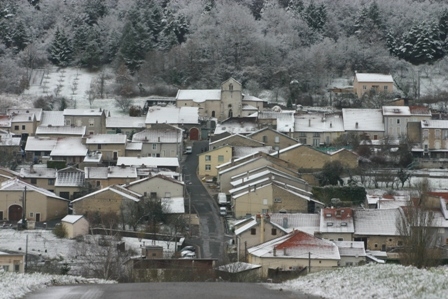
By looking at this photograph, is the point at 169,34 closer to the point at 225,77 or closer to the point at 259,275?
the point at 225,77

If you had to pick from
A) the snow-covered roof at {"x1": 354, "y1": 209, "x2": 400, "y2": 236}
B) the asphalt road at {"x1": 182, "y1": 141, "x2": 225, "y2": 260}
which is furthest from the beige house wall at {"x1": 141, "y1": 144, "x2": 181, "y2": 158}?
the snow-covered roof at {"x1": 354, "y1": 209, "x2": 400, "y2": 236}

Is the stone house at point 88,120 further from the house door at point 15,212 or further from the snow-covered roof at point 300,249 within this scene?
the snow-covered roof at point 300,249

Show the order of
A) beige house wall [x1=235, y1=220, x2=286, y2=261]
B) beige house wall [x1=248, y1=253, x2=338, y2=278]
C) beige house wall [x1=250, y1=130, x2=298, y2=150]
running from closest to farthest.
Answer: beige house wall [x1=248, y1=253, x2=338, y2=278] < beige house wall [x1=235, y1=220, x2=286, y2=261] < beige house wall [x1=250, y1=130, x2=298, y2=150]

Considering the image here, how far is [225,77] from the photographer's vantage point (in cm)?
5988

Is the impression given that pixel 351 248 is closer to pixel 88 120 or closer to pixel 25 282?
pixel 25 282

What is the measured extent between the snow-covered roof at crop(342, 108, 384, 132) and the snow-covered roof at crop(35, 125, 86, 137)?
10.4m

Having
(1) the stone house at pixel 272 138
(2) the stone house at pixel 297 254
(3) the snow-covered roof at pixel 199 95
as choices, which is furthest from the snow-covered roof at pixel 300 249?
(3) the snow-covered roof at pixel 199 95

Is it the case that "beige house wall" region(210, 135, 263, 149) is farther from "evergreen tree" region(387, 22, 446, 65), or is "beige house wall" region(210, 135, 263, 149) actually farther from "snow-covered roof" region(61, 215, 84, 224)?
"evergreen tree" region(387, 22, 446, 65)

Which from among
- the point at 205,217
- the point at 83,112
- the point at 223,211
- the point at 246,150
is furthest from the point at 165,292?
the point at 83,112

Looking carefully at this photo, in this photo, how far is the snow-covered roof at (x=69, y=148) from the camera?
145 feet

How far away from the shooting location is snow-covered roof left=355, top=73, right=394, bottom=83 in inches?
2226

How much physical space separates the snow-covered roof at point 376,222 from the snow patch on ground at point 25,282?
14.3 meters

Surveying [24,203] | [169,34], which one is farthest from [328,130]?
[169,34]

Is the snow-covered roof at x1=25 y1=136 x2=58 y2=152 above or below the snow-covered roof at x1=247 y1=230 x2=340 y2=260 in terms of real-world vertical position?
above
